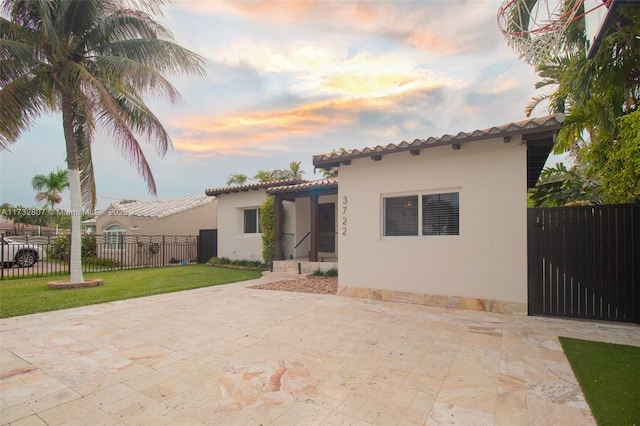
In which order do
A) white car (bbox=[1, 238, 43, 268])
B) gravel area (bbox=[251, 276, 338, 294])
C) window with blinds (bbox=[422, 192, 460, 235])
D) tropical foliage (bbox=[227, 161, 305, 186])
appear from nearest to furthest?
window with blinds (bbox=[422, 192, 460, 235]) → gravel area (bbox=[251, 276, 338, 294]) → white car (bbox=[1, 238, 43, 268]) → tropical foliage (bbox=[227, 161, 305, 186])

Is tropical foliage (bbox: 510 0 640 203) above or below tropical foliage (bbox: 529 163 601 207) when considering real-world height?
above

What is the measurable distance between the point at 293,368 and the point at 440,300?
469cm

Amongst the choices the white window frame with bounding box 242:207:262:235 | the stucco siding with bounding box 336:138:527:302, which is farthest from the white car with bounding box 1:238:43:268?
the stucco siding with bounding box 336:138:527:302

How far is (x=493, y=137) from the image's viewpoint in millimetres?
6656

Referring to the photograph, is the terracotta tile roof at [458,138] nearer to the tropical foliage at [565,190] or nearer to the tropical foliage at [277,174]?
the tropical foliage at [565,190]

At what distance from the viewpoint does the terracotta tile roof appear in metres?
6.20

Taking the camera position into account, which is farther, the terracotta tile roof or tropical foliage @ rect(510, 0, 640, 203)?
the terracotta tile roof

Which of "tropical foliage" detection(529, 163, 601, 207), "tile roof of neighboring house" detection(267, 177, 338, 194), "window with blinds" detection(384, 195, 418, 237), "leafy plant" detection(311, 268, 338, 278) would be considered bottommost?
"leafy plant" detection(311, 268, 338, 278)

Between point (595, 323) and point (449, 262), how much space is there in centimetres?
281

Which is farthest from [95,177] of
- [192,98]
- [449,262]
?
[449,262]

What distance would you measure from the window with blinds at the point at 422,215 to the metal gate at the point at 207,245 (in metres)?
13.8

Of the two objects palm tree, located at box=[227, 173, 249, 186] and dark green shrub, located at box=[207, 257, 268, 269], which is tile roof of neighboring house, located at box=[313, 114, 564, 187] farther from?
palm tree, located at box=[227, 173, 249, 186]

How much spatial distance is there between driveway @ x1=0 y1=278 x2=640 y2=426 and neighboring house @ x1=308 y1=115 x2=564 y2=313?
0.85 m

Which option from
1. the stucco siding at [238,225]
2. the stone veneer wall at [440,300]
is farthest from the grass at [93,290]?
the stone veneer wall at [440,300]
